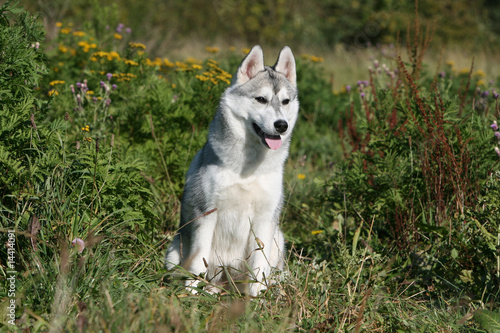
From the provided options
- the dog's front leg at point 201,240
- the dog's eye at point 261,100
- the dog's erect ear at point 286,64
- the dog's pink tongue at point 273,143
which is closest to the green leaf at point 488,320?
the dog's pink tongue at point 273,143

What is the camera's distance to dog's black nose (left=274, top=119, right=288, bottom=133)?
11.3ft

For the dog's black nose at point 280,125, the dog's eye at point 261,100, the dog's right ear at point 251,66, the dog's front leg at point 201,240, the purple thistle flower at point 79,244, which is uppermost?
the dog's right ear at point 251,66

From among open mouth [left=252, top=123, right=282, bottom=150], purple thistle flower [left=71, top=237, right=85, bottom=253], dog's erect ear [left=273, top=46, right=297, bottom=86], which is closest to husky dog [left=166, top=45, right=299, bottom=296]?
open mouth [left=252, top=123, right=282, bottom=150]

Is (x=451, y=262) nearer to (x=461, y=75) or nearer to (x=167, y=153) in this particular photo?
(x=167, y=153)

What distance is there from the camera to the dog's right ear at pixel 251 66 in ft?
12.4

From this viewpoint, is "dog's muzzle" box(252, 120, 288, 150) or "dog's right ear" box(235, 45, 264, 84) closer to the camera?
"dog's muzzle" box(252, 120, 288, 150)

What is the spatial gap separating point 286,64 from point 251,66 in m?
0.34

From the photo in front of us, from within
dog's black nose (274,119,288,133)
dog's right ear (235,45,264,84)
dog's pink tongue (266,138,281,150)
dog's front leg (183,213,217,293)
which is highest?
dog's right ear (235,45,264,84)

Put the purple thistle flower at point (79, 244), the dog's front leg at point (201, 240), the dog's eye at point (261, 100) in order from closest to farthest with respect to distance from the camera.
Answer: the purple thistle flower at point (79, 244) < the dog's front leg at point (201, 240) < the dog's eye at point (261, 100)

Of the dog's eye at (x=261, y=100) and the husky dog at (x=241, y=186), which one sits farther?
the dog's eye at (x=261, y=100)

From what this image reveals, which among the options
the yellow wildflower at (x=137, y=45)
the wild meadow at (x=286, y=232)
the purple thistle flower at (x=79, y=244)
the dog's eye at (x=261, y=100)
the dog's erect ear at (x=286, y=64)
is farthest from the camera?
the yellow wildflower at (x=137, y=45)

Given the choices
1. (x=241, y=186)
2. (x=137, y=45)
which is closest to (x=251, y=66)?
(x=241, y=186)

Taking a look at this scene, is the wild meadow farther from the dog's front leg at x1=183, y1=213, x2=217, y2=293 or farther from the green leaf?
the dog's front leg at x1=183, y1=213, x2=217, y2=293

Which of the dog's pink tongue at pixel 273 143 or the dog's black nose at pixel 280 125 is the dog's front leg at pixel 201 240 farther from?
the dog's black nose at pixel 280 125
